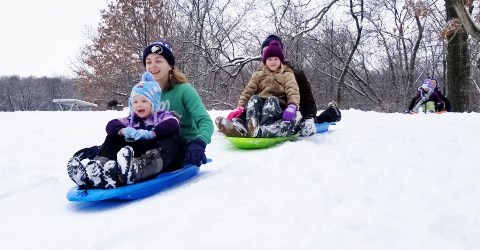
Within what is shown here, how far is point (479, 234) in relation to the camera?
4.91 ft

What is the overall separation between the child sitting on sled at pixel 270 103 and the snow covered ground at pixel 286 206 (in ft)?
1.89

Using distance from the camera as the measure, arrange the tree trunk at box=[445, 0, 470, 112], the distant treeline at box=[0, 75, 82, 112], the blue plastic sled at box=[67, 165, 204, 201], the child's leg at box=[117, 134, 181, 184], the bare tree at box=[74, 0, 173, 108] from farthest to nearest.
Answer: the distant treeline at box=[0, 75, 82, 112]
the bare tree at box=[74, 0, 173, 108]
the tree trunk at box=[445, 0, 470, 112]
the child's leg at box=[117, 134, 181, 184]
the blue plastic sled at box=[67, 165, 204, 201]

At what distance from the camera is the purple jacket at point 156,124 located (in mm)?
2479

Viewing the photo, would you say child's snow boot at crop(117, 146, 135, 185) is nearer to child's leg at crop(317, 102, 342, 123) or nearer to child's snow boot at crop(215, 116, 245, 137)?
child's snow boot at crop(215, 116, 245, 137)

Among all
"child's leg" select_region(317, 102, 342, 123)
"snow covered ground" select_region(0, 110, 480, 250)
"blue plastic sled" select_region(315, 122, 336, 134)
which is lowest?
"snow covered ground" select_region(0, 110, 480, 250)

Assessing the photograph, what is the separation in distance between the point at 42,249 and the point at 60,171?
1.64 metres

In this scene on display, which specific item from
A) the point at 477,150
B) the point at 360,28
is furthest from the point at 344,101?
the point at 477,150

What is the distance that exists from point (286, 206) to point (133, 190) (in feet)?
3.04

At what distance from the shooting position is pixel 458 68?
27.9 ft

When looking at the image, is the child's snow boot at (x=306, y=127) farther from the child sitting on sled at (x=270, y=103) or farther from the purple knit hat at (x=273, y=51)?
the purple knit hat at (x=273, y=51)

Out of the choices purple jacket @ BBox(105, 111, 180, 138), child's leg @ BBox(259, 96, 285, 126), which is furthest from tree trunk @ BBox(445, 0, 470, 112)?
purple jacket @ BBox(105, 111, 180, 138)

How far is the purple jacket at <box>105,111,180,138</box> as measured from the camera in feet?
8.13

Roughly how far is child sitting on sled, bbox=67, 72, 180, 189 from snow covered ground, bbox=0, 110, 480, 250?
6.6 inches

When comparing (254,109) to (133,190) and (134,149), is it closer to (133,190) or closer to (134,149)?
(134,149)
